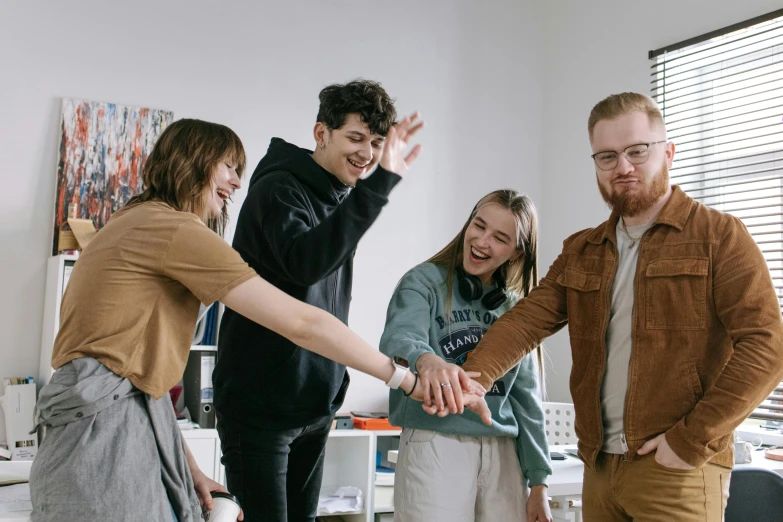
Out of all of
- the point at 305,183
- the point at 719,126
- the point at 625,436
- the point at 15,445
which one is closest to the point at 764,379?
the point at 625,436

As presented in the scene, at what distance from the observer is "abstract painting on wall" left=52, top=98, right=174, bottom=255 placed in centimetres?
332

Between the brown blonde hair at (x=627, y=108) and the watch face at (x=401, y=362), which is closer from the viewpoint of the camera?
the brown blonde hair at (x=627, y=108)

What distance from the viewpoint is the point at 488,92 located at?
14.8ft

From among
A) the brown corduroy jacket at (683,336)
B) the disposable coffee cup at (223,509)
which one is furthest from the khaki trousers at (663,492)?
the disposable coffee cup at (223,509)

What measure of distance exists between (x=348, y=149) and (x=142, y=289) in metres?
0.73

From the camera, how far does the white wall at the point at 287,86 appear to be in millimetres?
3271

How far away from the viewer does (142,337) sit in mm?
1271

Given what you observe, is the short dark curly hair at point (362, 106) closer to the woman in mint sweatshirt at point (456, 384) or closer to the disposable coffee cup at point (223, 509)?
the woman in mint sweatshirt at point (456, 384)

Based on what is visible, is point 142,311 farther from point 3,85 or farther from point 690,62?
point 690,62

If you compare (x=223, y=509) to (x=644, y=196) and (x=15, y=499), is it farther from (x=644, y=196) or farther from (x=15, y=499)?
(x=644, y=196)

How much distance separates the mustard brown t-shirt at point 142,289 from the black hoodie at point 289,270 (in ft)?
0.86

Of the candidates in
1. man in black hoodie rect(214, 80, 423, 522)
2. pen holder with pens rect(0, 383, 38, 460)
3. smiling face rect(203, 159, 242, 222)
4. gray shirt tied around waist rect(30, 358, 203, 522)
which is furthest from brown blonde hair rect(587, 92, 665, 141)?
pen holder with pens rect(0, 383, 38, 460)

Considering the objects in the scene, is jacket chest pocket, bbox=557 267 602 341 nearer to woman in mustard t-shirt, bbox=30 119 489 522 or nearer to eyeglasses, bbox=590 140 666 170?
eyeglasses, bbox=590 140 666 170

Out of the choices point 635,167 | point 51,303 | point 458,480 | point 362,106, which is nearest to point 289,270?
point 362,106
